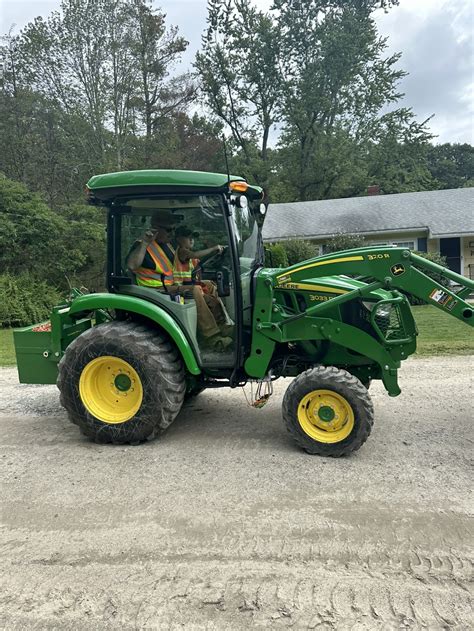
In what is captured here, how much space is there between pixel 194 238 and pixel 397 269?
177 cm

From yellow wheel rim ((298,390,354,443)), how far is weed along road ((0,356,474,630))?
0.68 feet

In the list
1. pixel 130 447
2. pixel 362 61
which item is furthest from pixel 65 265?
pixel 362 61

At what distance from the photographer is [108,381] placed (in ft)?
14.6

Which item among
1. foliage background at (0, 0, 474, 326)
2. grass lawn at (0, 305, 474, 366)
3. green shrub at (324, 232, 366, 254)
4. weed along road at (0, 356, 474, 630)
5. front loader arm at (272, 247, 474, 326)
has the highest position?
foliage background at (0, 0, 474, 326)

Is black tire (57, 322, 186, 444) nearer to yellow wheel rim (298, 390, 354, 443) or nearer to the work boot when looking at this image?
the work boot

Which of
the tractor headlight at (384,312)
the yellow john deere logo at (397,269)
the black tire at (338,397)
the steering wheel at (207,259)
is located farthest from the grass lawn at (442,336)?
the steering wheel at (207,259)

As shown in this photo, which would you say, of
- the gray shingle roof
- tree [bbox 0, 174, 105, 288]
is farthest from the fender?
the gray shingle roof

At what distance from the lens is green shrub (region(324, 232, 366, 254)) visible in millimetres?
19234

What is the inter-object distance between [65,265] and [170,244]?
44.7ft

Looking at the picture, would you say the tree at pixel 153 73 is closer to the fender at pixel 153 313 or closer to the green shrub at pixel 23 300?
the green shrub at pixel 23 300

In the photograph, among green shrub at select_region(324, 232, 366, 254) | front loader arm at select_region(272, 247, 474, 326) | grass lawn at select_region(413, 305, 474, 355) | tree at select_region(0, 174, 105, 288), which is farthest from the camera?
green shrub at select_region(324, 232, 366, 254)

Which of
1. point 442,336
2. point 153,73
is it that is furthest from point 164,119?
point 442,336

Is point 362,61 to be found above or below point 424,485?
above

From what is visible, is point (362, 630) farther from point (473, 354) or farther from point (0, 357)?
point (0, 357)
